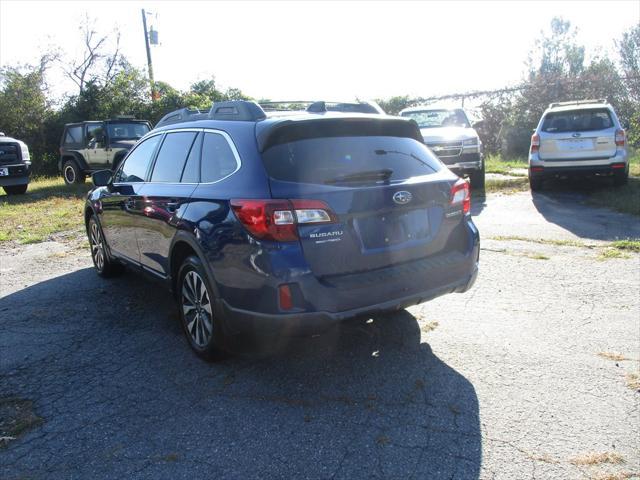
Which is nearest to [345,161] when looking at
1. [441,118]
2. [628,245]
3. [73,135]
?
[628,245]

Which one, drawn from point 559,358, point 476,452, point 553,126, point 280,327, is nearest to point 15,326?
point 280,327

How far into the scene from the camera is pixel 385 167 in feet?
12.1

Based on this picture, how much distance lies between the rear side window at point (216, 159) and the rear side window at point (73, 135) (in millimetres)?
14153

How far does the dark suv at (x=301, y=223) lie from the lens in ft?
10.4

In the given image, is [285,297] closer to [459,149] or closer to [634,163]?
[459,149]

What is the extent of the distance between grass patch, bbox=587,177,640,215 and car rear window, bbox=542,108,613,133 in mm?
1274

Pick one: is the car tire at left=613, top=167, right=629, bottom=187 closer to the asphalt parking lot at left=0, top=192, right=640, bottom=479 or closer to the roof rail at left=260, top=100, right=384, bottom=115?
the asphalt parking lot at left=0, top=192, right=640, bottom=479

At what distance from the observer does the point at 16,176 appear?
1440 cm

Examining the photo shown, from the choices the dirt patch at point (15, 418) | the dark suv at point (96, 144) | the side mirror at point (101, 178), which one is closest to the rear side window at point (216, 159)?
the dirt patch at point (15, 418)

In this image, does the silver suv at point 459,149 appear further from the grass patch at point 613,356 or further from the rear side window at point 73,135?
the rear side window at point 73,135

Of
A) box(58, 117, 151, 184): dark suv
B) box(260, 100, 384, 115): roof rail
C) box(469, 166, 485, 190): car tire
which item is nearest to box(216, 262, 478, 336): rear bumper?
box(260, 100, 384, 115): roof rail

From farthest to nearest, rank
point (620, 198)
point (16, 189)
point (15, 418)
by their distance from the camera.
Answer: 1. point (16, 189)
2. point (620, 198)
3. point (15, 418)

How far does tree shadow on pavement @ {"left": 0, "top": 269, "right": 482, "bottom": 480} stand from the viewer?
8.94 ft

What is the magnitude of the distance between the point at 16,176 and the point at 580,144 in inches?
539
